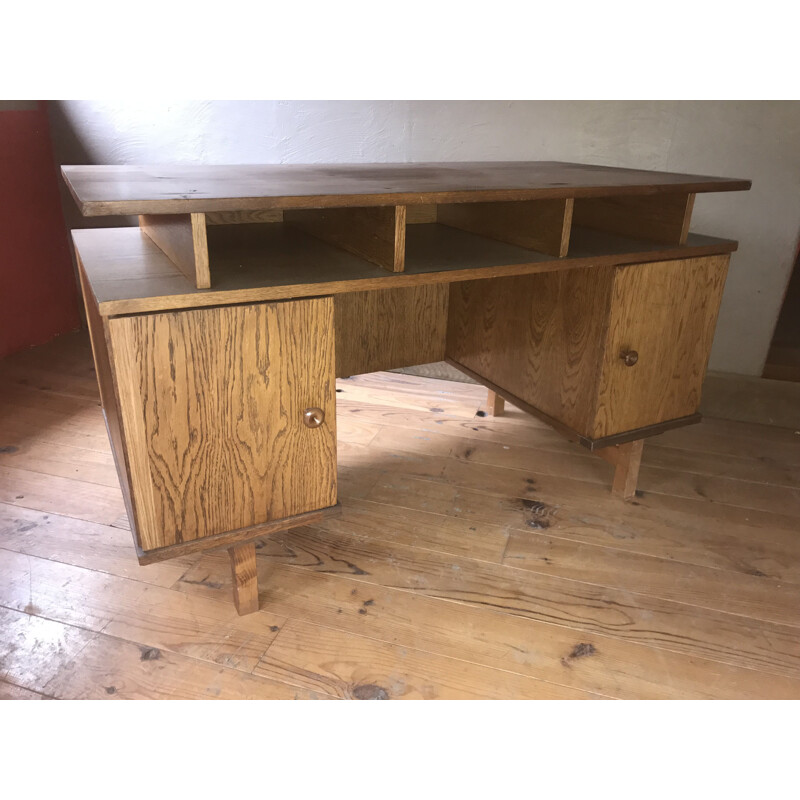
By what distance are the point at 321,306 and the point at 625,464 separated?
3.20 feet

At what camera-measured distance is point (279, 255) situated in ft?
4.15

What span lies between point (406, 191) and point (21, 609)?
1078 millimetres

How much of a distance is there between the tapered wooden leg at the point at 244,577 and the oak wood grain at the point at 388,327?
0.79 metres

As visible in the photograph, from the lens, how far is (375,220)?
1199mm

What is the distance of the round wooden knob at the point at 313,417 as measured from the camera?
1158mm

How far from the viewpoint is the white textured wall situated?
1943 millimetres

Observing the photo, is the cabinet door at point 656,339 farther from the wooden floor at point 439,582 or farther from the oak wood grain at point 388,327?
the oak wood grain at point 388,327

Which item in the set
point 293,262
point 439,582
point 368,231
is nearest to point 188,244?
point 293,262

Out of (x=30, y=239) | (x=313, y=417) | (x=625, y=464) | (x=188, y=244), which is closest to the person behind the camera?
(x=188, y=244)

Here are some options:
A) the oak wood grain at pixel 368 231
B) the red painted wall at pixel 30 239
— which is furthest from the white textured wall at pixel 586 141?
the oak wood grain at pixel 368 231

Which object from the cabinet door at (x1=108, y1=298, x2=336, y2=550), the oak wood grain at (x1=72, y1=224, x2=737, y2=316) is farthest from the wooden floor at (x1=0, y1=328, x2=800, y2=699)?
the oak wood grain at (x1=72, y1=224, x2=737, y2=316)

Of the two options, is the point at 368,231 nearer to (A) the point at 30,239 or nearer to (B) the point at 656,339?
(B) the point at 656,339

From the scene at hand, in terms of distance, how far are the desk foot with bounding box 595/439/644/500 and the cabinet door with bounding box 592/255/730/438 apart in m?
0.08

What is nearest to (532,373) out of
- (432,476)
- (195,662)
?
(432,476)
